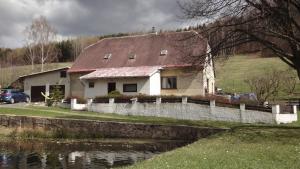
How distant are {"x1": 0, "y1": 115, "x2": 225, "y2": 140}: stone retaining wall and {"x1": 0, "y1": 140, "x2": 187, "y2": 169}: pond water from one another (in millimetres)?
978

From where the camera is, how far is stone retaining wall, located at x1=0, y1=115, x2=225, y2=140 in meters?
25.2

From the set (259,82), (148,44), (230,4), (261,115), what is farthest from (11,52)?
(230,4)

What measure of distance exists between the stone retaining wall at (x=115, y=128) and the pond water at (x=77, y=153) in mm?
978

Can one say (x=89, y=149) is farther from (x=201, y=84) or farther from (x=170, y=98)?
(x=201, y=84)

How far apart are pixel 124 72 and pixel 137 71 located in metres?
1.23

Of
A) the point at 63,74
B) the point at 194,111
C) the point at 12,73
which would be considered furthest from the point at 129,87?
the point at 12,73

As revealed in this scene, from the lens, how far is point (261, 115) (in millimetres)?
27781

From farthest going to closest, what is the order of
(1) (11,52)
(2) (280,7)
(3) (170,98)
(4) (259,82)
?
(1) (11,52)
(4) (259,82)
(3) (170,98)
(2) (280,7)

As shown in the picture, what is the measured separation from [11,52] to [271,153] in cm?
9316

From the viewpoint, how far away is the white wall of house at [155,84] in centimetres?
3738

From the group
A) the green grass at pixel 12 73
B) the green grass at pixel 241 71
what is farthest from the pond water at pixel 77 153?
the green grass at pixel 12 73

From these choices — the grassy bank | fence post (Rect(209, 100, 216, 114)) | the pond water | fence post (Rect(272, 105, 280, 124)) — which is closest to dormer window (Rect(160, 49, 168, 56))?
fence post (Rect(209, 100, 216, 114))

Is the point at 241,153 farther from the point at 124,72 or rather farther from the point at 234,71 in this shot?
the point at 234,71

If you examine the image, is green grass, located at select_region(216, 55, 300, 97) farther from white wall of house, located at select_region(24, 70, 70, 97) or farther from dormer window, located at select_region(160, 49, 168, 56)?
white wall of house, located at select_region(24, 70, 70, 97)
